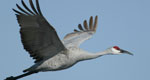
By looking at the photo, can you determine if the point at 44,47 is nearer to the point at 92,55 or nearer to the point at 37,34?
the point at 37,34

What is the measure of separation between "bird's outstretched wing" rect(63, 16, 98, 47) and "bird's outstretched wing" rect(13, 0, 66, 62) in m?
1.14

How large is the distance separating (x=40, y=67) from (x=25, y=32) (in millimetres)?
1305

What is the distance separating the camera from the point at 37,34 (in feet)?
32.0

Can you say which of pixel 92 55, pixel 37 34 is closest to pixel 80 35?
pixel 92 55

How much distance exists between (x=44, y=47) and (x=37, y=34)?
1.94 feet

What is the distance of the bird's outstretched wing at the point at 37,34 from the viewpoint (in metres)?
9.45

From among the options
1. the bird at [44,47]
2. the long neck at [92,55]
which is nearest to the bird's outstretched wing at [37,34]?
the bird at [44,47]

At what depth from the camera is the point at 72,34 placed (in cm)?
1313

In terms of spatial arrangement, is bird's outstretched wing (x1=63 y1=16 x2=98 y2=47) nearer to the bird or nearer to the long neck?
the bird

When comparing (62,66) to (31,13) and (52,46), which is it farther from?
(31,13)

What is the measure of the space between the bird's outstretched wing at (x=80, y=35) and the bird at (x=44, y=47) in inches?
7.6

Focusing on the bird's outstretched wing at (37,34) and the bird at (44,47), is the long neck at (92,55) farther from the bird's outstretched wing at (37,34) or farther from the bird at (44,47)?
the bird's outstretched wing at (37,34)

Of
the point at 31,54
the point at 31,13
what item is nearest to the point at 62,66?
the point at 31,54

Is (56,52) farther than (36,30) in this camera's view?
Yes
